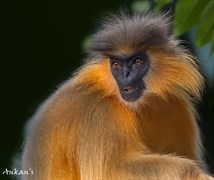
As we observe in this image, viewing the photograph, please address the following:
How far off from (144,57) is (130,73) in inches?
9.5

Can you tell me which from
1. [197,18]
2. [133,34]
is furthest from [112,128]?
[197,18]

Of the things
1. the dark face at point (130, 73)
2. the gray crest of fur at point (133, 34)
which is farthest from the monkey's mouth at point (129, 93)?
the gray crest of fur at point (133, 34)

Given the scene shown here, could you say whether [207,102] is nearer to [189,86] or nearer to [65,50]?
[189,86]

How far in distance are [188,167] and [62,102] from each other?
115 centimetres

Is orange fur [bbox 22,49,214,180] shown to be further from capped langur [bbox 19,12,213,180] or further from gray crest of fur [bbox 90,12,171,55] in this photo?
gray crest of fur [bbox 90,12,171,55]

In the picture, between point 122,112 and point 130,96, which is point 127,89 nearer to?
point 130,96

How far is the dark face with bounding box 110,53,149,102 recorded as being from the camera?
382 cm

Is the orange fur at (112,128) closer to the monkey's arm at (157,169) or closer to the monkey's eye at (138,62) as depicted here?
the monkey's arm at (157,169)

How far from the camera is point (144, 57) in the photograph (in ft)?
13.3

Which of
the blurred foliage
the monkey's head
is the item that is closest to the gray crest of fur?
the monkey's head

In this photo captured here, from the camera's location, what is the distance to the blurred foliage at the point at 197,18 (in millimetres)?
1966

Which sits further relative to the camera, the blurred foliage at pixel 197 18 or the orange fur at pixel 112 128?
the orange fur at pixel 112 128

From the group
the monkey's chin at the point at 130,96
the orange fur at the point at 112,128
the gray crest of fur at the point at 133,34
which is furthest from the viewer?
the gray crest of fur at the point at 133,34

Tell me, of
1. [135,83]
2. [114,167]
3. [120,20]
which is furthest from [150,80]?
[114,167]
